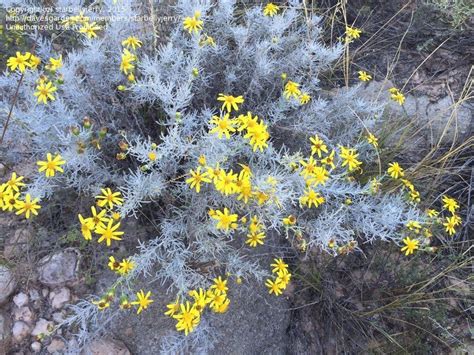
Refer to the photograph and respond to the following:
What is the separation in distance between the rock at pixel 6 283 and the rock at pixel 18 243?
0.11m

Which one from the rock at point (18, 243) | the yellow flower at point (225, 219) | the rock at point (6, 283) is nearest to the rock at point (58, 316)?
the rock at point (6, 283)

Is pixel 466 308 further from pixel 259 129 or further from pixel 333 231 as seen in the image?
pixel 259 129

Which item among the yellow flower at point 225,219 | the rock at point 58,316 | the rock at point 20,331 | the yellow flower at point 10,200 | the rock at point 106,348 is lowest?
the rock at point 106,348

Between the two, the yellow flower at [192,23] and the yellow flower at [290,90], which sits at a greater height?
the yellow flower at [192,23]

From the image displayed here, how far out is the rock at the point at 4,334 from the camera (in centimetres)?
219

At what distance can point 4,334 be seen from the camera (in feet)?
7.30

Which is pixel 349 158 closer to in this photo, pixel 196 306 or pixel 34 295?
pixel 196 306

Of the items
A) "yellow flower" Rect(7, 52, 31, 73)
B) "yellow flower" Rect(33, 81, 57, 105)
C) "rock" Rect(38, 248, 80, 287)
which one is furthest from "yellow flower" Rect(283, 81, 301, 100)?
"rock" Rect(38, 248, 80, 287)

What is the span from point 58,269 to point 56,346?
39 centimetres

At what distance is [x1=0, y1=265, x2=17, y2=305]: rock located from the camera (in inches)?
90.4

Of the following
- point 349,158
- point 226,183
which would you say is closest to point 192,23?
point 226,183

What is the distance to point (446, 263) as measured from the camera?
2.99m

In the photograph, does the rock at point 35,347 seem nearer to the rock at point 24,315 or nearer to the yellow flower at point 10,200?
the rock at point 24,315

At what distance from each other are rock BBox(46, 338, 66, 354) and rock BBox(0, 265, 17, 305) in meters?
0.34
